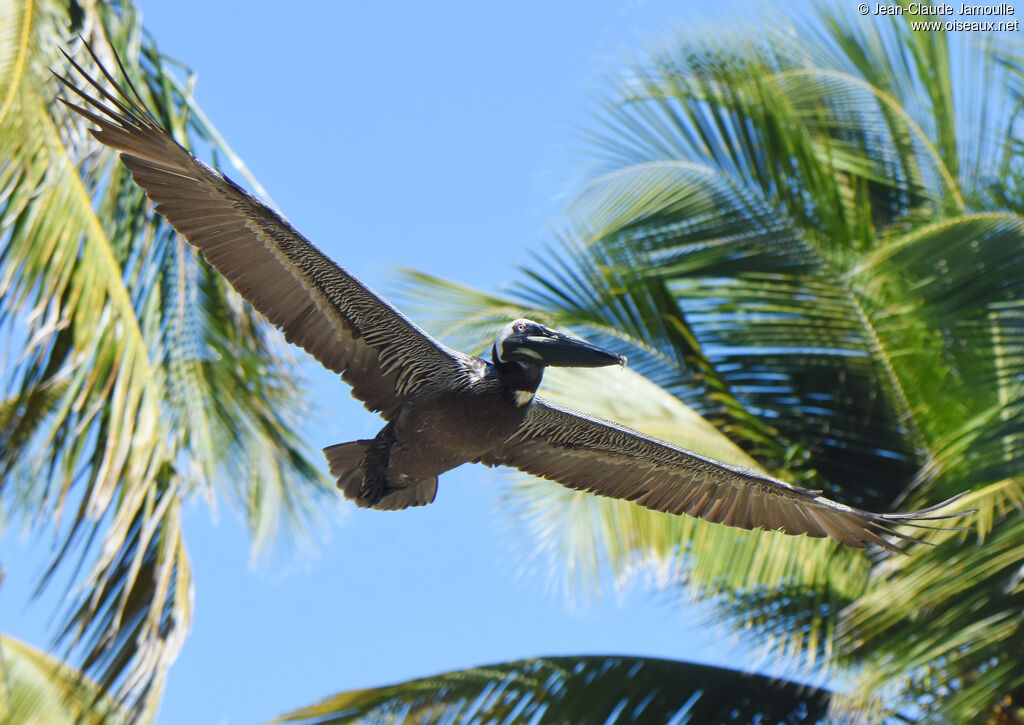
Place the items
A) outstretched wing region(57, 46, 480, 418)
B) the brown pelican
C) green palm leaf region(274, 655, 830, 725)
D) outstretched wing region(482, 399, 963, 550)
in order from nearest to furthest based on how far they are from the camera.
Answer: outstretched wing region(57, 46, 480, 418)
the brown pelican
outstretched wing region(482, 399, 963, 550)
green palm leaf region(274, 655, 830, 725)

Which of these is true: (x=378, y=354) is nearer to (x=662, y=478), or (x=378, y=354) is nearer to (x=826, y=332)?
(x=662, y=478)

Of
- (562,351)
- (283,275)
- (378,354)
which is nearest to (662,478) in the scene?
(562,351)

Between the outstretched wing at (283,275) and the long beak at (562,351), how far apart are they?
39cm

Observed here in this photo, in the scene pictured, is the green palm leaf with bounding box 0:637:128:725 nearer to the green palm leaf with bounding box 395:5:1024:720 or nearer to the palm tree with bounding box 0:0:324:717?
the palm tree with bounding box 0:0:324:717

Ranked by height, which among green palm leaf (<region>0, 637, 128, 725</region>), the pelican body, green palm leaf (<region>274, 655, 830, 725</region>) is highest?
the pelican body

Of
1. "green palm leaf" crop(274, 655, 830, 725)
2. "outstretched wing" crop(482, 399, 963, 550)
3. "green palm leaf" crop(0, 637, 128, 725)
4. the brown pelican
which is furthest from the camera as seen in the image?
"green palm leaf" crop(274, 655, 830, 725)

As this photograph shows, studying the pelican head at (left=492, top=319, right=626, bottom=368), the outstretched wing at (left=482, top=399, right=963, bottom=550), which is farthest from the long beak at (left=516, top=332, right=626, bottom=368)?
the outstretched wing at (left=482, top=399, right=963, bottom=550)

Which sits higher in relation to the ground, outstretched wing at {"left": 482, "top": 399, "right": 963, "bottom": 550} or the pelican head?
the pelican head

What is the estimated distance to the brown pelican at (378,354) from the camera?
5820 mm

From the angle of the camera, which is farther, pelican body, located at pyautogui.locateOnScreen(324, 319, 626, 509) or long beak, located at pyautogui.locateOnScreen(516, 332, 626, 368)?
pelican body, located at pyautogui.locateOnScreen(324, 319, 626, 509)

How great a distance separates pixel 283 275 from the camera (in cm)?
618

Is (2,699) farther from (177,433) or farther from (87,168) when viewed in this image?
(87,168)

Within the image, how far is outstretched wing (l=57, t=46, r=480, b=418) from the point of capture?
5707mm

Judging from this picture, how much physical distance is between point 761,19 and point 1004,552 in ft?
16.4
